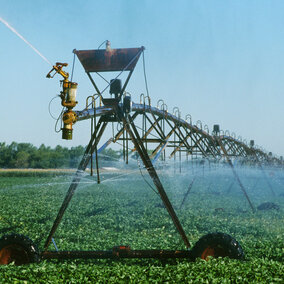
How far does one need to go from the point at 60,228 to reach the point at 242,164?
1906cm

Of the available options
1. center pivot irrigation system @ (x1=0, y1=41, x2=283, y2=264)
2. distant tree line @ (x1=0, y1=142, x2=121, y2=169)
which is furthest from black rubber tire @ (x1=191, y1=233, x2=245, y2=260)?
distant tree line @ (x1=0, y1=142, x2=121, y2=169)

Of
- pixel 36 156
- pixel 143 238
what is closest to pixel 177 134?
pixel 143 238

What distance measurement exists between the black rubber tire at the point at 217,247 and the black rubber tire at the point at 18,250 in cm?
310

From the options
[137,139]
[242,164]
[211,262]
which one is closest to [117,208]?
[137,139]

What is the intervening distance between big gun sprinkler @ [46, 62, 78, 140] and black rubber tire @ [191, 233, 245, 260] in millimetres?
3258

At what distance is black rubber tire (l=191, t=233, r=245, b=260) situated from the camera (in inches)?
279

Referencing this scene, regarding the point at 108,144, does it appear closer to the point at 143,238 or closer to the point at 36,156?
the point at 143,238

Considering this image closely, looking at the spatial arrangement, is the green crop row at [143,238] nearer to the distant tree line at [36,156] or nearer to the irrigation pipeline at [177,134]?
the irrigation pipeline at [177,134]

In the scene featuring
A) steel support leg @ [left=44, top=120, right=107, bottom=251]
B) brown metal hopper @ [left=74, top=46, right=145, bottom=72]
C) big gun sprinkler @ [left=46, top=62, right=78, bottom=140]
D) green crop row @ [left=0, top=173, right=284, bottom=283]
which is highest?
brown metal hopper @ [left=74, top=46, right=145, bottom=72]

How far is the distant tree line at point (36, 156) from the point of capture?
226 feet

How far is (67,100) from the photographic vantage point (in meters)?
6.72

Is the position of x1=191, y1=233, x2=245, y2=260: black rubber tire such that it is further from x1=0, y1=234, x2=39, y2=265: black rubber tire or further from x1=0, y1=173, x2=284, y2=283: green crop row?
x1=0, y1=234, x2=39, y2=265: black rubber tire

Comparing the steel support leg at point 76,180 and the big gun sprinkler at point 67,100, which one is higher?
the big gun sprinkler at point 67,100

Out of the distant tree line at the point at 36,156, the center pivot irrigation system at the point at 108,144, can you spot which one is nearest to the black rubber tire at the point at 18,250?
the center pivot irrigation system at the point at 108,144
